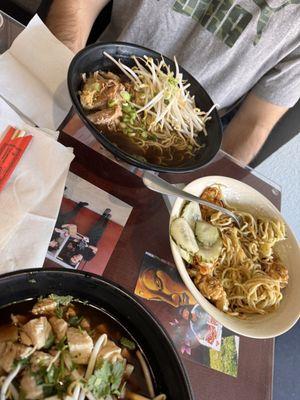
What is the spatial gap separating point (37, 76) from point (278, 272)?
825 millimetres

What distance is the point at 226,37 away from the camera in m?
1.50

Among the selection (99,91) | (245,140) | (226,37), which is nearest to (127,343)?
(99,91)

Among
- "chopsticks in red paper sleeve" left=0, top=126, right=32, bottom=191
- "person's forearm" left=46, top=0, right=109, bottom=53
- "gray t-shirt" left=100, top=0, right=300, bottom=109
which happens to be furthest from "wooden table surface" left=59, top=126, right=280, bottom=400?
"gray t-shirt" left=100, top=0, right=300, bottom=109

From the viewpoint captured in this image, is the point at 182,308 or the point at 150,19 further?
the point at 150,19

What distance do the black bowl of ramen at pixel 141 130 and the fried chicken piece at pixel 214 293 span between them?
0.27 metres

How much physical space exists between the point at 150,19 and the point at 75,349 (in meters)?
1.20

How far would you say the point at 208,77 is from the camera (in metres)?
1.60

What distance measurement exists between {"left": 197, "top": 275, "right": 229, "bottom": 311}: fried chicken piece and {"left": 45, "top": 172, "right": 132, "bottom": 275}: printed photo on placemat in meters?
0.23

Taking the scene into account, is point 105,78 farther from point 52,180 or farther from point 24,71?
point 52,180

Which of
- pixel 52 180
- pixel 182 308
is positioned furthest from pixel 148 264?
pixel 52 180

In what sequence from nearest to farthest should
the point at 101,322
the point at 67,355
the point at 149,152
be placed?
the point at 67,355, the point at 101,322, the point at 149,152

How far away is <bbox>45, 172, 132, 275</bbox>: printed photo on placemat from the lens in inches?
36.0

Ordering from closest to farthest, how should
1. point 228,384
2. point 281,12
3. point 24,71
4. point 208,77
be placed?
point 228,384, point 24,71, point 281,12, point 208,77

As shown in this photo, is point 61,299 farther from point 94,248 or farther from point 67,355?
point 94,248
